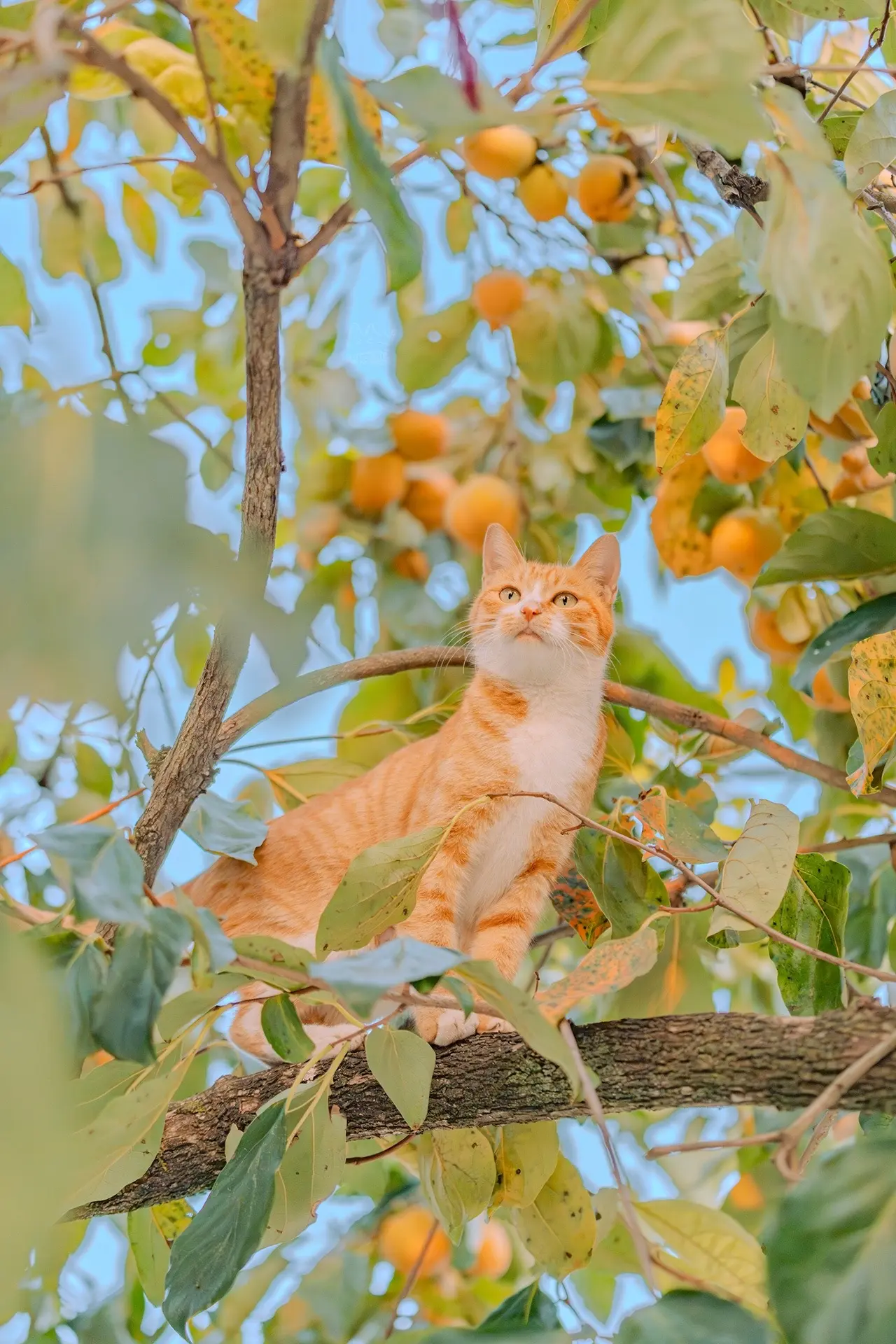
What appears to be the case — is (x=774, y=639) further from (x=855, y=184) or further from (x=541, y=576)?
(x=855, y=184)


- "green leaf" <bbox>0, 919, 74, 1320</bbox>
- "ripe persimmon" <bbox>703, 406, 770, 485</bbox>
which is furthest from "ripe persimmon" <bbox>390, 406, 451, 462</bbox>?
"green leaf" <bbox>0, 919, 74, 1320</bbox>

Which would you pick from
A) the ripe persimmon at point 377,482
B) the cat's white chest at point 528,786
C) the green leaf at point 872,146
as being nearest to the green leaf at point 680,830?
the cat's white chest at point 528,786

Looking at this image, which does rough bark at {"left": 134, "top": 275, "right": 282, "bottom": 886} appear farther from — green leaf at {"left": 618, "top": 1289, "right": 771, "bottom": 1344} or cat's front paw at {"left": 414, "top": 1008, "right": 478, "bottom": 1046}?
green leaf at {"left": 618, "top": 1289, "right": 771, "bottom": 1344}

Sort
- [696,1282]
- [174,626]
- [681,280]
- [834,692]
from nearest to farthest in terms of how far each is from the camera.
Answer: [174,626] < [696,1282] < [681,280] < [834,692]

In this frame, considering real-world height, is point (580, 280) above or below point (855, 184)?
above

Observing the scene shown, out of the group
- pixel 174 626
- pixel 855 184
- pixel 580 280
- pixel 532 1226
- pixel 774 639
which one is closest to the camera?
pixel 174 626

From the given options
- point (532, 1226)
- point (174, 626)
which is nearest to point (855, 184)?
point (174, 626)

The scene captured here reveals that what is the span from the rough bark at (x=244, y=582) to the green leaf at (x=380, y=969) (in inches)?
7.0

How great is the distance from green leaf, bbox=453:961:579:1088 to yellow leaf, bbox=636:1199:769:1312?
20.1 inches

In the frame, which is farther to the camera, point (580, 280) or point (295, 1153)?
point (580, 280)

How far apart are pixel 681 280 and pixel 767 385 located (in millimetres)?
356

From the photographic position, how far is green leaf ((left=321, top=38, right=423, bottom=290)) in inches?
25.1

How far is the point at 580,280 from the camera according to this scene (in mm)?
1690

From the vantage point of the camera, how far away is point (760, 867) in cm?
93
